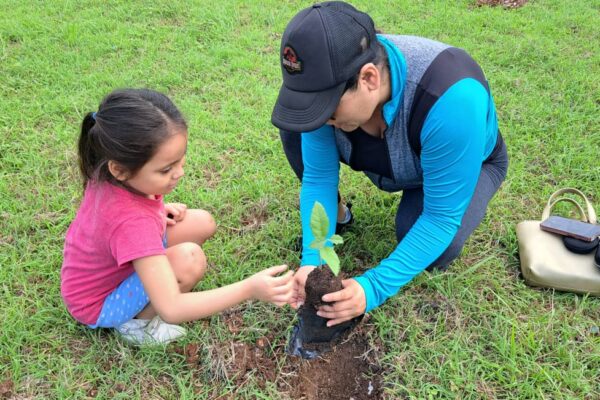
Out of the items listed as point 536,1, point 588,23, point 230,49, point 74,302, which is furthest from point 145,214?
point 536,1

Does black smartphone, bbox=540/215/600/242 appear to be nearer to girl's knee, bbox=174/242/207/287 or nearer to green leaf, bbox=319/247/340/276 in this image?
green leaf, bbox=319/247/340/276

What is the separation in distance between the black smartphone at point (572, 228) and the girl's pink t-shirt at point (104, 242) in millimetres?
1821

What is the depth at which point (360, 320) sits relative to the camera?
7.00 ft

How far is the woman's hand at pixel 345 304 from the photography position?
1.86 metres

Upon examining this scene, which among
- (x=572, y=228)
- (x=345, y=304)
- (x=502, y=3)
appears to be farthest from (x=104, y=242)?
(x=502, y=3)

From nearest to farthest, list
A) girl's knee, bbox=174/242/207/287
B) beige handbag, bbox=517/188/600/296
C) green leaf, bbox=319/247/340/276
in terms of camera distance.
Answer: green leaf, bbox=319/247/340/276, girl's knee, bbox=174/242/207/287, beige handbag, bbox=517/188/600/296

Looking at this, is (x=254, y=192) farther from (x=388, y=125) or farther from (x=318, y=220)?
(x=318, y=220)

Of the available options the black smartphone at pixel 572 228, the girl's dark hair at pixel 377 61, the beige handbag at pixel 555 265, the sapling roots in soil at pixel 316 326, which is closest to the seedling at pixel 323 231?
the sapling roots in soil at pixel 316 326

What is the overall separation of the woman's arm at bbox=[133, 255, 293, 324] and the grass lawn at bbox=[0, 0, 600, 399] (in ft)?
1.16

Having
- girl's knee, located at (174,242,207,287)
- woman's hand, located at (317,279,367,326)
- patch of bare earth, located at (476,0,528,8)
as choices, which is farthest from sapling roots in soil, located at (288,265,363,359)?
patch of bare earth, located at (476,0,528,8)

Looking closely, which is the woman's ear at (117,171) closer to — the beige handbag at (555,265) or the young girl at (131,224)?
the young girl at (131,224)

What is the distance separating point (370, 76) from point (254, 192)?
59.8 inches

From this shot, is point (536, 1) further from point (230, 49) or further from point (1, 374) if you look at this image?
point (1, 374)

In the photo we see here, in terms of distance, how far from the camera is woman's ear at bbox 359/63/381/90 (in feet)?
5.29
